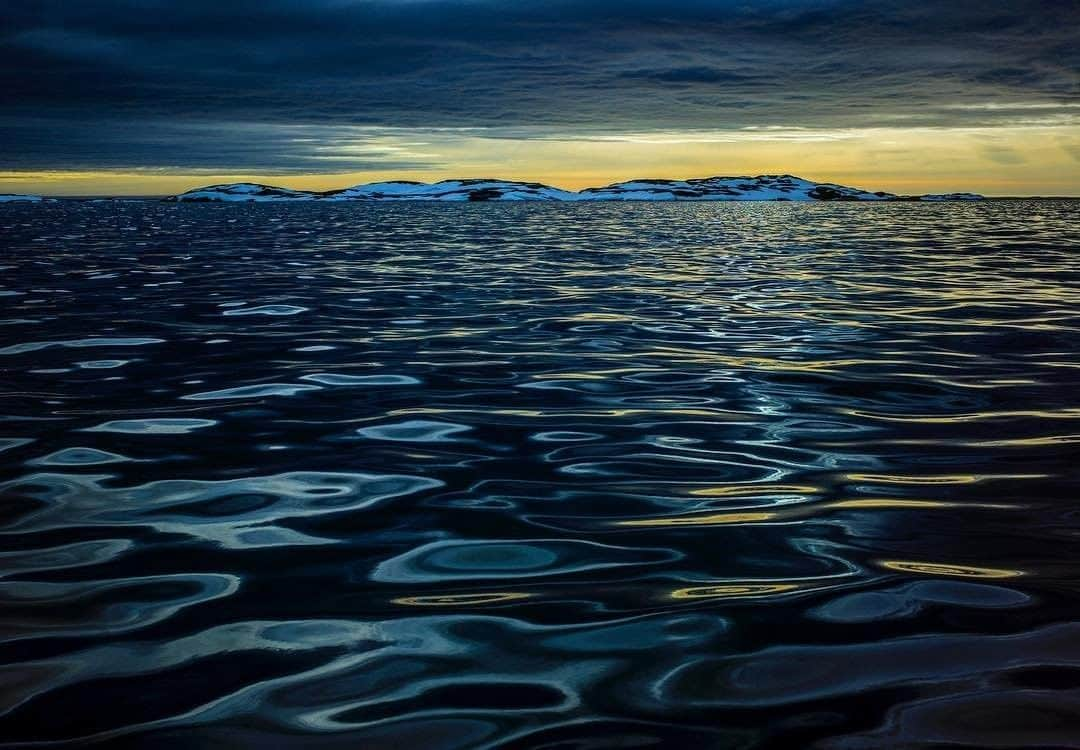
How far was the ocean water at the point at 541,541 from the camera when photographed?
3.10 m

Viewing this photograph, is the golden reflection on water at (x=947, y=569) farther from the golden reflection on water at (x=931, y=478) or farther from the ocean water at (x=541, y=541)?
the golden reflection on water at (x=931, y=478)

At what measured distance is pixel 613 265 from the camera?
2425 centimetres

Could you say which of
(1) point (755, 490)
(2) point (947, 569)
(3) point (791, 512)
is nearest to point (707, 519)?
(3) point (791, 512)

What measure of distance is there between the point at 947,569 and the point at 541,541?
186 cm

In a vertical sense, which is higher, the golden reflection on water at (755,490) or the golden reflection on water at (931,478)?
the golden reflection on water at (931,478)

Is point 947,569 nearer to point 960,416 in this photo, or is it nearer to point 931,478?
point 931,478

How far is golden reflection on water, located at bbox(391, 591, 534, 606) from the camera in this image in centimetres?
398

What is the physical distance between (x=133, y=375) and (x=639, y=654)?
7.21 meters

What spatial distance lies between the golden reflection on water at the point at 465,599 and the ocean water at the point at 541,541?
0.02 m

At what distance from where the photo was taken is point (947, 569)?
435 cm

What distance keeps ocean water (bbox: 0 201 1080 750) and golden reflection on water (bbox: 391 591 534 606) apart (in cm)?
2

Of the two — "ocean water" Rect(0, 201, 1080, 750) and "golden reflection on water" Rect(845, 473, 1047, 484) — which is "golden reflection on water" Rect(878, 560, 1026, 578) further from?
"golden reflection on water" Rect(845, 473, 1047, 484)

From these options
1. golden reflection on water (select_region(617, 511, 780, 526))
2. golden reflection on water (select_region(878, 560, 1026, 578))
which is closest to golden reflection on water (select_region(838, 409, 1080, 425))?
golden reflection on water (select_region(617, 511, 780, 526))

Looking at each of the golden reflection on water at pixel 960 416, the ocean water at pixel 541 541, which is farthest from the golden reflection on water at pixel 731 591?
the golden reflection on water at pixel 960 416
